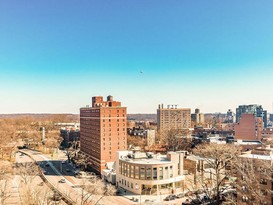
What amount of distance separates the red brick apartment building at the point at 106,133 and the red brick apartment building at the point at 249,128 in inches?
2200

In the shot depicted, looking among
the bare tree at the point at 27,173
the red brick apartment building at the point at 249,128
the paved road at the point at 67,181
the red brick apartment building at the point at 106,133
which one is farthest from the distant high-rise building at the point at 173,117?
the bare tree at the point at 27,173

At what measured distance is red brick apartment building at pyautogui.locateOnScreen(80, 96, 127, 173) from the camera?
58.4 metres

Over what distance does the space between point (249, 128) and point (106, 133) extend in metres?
61.7

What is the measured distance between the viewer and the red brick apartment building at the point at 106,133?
5838cm

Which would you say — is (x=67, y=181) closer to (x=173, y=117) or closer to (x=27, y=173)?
(x=27, y=173)

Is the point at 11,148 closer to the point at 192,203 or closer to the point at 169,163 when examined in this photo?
the point at 169,163

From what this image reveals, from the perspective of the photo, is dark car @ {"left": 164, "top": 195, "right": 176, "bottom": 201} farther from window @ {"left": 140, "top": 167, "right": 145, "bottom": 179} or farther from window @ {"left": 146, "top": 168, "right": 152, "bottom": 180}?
window @ {"left": 140, "top": 167, "right": 145, "bottom": 179}

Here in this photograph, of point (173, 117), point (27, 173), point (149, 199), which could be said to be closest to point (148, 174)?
point (149, 199)

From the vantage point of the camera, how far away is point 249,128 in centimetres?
9694

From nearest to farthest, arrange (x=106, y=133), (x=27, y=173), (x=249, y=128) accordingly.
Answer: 1. (x=27, y=173)
2. (x=106, y=133)
3. (x=249, y=128)

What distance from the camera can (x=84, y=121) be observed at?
233ft

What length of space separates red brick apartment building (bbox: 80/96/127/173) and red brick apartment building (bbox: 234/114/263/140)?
55880mm

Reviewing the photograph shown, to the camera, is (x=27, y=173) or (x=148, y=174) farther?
(x=27, y=173)

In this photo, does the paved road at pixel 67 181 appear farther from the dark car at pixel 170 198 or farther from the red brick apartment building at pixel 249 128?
the red brick apartment building at pixel 249 128
